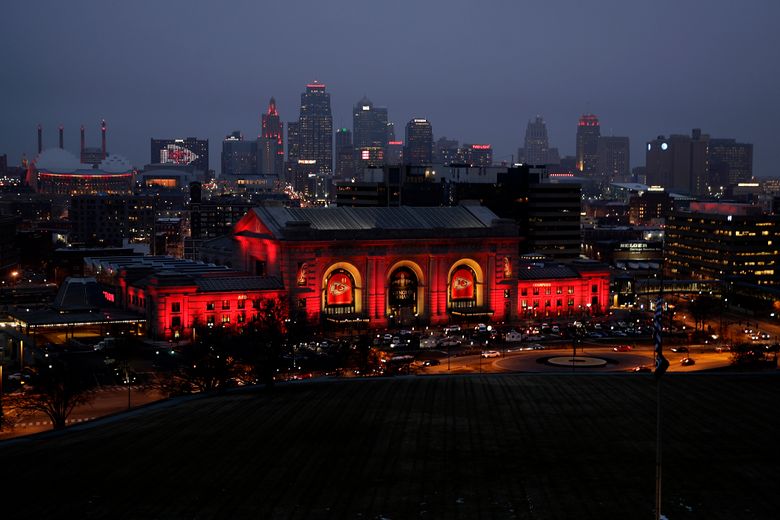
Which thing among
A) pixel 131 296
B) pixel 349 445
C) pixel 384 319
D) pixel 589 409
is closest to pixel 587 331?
pixel 384 319

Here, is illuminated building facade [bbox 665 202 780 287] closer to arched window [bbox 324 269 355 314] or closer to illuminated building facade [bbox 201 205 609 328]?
illuminated building facade [bbox 201 205 609 328]

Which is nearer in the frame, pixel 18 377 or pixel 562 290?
pixel 18 377

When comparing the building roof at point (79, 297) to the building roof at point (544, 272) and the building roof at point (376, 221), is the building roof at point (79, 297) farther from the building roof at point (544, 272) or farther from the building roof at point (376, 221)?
the building roof at point (544, 272)

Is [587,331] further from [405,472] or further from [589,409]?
[405,472]

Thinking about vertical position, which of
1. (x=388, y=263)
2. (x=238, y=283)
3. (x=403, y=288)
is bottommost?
(x=403, y=288)

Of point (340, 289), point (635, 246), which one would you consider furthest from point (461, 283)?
point (635, 246)

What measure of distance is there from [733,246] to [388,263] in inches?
2427

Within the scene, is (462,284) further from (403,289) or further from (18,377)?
(18,377)

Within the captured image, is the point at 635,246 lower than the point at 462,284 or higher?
higher

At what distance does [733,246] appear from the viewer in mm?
149750

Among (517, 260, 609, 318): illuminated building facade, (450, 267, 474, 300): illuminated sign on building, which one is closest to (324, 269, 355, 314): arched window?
(450, 267, 474, 300): illuminated sign on building

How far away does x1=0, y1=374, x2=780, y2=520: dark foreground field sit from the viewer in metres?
36.2

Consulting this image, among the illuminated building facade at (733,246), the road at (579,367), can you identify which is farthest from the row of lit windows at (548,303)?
the illuminated building facade at (733,246)

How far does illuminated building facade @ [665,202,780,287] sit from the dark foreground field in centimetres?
9679
